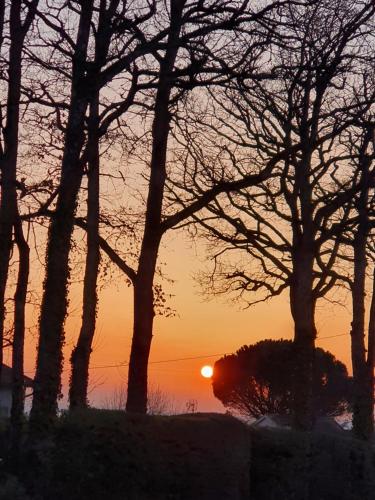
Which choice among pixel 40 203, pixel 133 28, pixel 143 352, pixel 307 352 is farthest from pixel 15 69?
pixel 307 352

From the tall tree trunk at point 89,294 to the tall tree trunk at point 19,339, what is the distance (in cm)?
200

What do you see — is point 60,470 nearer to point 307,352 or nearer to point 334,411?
point 307,352

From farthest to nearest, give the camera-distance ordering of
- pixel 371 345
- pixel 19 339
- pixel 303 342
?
pixel 371 345 → pixel 303 342 → pixel 19 339

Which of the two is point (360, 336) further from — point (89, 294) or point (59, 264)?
point (59, 264)

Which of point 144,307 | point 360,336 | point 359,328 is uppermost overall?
point 359,328

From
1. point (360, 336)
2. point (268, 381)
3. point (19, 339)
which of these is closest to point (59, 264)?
point (19, 339)

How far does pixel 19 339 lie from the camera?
2052cm

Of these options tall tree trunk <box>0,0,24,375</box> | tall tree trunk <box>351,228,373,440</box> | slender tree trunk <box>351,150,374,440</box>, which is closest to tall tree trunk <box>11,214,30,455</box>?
tall tree trunk <box>0,0,24,375</box>

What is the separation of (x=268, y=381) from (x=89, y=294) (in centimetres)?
3391

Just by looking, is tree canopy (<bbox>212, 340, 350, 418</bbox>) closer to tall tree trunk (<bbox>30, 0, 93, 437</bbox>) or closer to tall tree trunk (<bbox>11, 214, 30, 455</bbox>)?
tall tree trunk (<bbox>11, 214, 30, 455</bbox>)

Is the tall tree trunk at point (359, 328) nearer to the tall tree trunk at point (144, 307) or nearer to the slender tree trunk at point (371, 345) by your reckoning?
the slender tree trunk at point (371, 345)

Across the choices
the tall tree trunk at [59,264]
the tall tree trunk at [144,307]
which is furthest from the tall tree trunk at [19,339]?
the tall tree trunk at [144,307]

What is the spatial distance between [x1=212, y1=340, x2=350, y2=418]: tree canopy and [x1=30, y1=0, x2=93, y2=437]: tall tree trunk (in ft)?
127

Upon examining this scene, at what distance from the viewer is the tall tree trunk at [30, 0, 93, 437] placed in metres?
16.3
